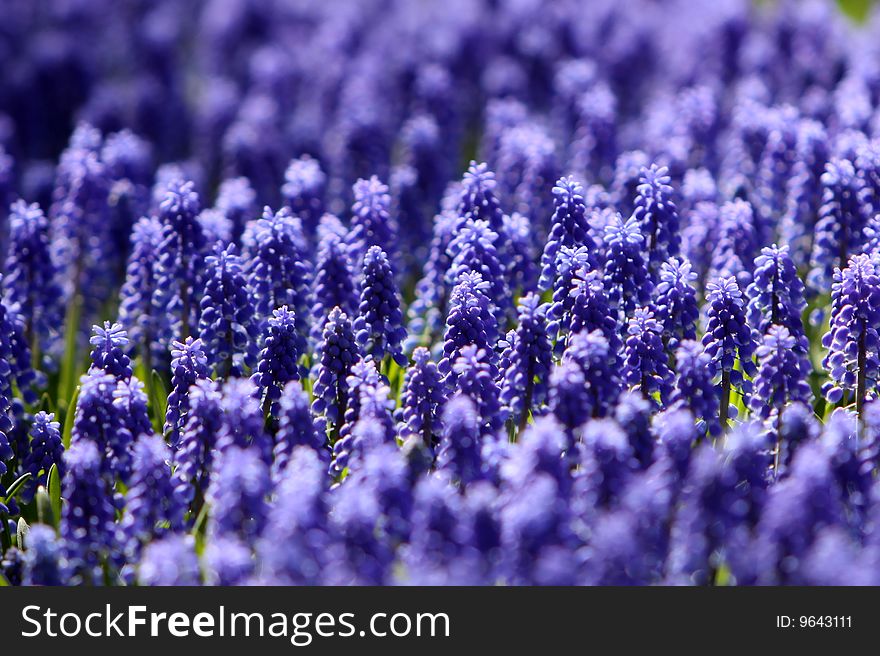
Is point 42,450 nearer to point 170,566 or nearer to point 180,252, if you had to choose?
point 180,252

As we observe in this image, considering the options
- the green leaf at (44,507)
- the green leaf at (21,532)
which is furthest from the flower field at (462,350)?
the green leaf at (21,532)

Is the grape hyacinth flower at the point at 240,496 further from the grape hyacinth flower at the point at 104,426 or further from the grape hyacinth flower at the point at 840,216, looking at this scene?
the grape hyacinth flower at the point at 840,216

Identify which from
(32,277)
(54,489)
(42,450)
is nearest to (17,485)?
(42,450)

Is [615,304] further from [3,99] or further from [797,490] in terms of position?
[3,99]


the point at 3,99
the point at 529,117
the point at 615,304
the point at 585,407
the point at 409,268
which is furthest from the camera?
the point at 3,99

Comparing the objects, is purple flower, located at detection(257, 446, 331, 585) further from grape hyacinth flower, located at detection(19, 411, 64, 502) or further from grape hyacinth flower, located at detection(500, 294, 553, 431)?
grape hyacinth flower, located at detection(19, 411, 64, 502)

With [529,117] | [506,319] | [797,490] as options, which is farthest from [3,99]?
[797,490]
